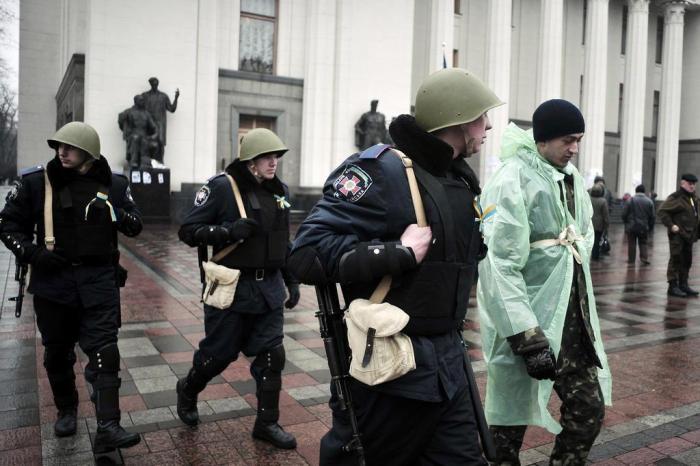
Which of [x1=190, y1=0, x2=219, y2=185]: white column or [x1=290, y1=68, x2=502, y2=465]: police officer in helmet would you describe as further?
[x1=190, y1=0, x2=219, y2=185]: white column

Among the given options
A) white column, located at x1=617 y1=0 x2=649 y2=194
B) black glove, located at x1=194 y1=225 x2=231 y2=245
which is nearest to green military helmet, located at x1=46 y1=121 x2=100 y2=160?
black glove, located at x1=194 y1=225 x2=231 y2=245

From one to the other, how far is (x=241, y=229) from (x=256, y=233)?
154mm

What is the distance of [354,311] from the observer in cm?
211

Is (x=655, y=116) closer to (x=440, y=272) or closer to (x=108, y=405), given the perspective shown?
(x=108, y=405)

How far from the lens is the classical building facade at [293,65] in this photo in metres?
18.9

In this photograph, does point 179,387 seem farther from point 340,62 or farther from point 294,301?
point 340,62

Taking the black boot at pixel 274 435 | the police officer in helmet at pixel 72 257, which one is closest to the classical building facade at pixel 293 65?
the police officer in helmet at pixel 72 257

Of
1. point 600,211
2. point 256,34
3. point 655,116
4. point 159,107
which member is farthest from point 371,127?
point 655,116

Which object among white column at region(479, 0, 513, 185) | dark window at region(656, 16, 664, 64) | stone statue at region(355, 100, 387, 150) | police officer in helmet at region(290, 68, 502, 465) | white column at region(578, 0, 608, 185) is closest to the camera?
police officer in helmet at region(290, 68, 502, 465)

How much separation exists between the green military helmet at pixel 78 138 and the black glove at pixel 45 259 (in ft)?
2.01

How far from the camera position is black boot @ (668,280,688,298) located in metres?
9.75

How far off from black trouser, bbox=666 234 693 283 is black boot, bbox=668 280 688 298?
0.22ft

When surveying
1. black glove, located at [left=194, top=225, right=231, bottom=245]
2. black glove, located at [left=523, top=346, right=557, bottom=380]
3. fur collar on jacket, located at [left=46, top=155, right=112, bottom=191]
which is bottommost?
black glove, located at [left=523, top=346, right=557, bottom=380]

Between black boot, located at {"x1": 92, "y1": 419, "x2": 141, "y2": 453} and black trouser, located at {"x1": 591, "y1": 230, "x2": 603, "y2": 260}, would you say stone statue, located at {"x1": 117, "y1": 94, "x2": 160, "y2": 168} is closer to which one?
black trouser, located at {"x1": 591, "y1": 230, "x2": 603, "y2": 260}
